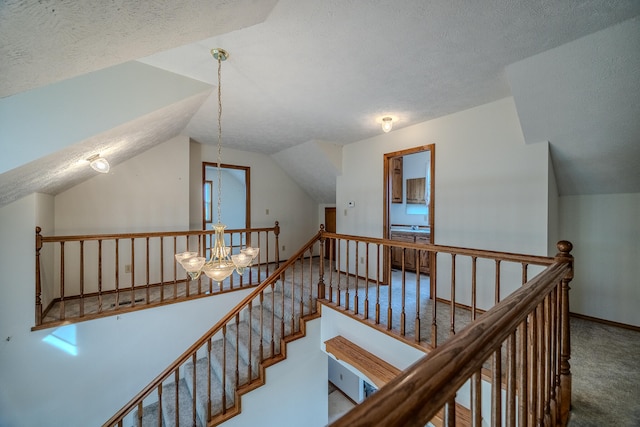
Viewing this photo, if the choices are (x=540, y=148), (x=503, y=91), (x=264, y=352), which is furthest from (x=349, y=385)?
(x=503, y=91)

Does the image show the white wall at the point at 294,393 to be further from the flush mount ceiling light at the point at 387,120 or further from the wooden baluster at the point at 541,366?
the flush mount ceiling light at the point at 387,120

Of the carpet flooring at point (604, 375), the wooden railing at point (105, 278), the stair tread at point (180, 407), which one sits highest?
the wooden railing at point (105, 278)

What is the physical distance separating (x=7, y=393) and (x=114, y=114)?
294 cm

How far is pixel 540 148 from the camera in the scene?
261 centimetres

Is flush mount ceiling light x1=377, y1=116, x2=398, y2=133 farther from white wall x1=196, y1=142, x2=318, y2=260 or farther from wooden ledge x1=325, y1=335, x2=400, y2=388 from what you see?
white wall x1=196, y1=142, x2=318, y2=260

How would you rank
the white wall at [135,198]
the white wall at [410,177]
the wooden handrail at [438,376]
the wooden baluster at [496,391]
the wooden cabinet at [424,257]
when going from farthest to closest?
the white wall at [410,177] < the wooden cabinet at [424,257] < the white wall at [135,198] < the wooden baluster at [496,391] < the wooden handrail at [438,376]

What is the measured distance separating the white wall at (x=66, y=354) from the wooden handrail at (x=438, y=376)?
3402 mm

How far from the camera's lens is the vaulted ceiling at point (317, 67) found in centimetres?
107

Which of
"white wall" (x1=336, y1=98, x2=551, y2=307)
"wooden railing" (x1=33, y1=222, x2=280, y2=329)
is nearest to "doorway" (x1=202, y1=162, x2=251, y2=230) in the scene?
"wooden railing" (x1=33, y1=222, x2=280, y2=329)

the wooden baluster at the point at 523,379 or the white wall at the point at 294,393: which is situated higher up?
the wooden baluster at the point at 523,379

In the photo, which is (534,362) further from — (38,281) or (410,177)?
(410,177)

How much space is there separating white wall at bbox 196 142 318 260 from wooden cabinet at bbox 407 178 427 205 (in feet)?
7.44

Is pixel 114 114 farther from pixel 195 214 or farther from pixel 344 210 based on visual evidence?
pixel 344 210

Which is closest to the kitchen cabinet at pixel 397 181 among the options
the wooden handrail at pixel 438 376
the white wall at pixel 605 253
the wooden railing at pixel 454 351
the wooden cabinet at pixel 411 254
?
the wooden cabinet at pixel 411 254
